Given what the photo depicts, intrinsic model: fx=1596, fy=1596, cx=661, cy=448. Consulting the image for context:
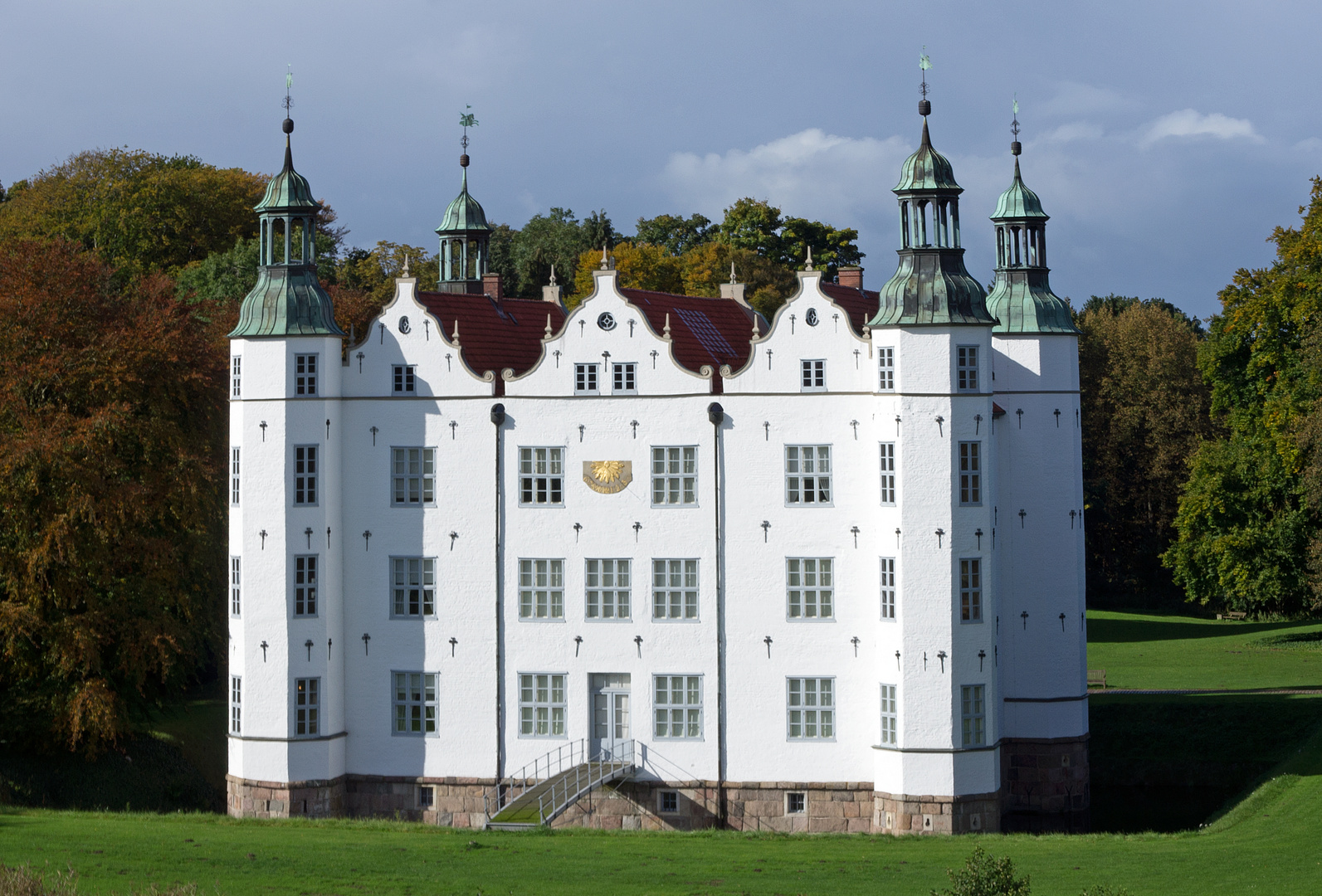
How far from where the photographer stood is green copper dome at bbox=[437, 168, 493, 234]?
48.3 meters

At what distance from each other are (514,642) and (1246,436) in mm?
35930

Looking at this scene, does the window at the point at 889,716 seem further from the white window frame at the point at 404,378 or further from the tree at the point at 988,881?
the tree at the point at 988,881

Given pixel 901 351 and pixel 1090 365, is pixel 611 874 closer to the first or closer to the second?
pixel 901 351

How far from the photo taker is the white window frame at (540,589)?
38969 mm

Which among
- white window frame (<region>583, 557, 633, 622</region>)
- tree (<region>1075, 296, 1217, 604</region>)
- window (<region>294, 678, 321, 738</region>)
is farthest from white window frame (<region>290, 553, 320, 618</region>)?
tree (<region>1075, 296, 1217, 604</region>)

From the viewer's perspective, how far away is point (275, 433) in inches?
1531

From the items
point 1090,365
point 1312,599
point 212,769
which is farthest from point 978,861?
point 1090,365

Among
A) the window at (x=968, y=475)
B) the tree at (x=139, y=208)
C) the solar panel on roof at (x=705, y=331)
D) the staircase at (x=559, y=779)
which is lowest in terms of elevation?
the staircase at (x=559, y=779)

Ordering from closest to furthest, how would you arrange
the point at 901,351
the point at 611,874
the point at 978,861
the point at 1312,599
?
the point at 978,861 < the point at 611,874 < the point at 901,351 < the point at 1312,599

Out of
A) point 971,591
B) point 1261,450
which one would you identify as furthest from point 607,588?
point 1261,450

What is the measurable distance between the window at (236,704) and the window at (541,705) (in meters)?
6.74

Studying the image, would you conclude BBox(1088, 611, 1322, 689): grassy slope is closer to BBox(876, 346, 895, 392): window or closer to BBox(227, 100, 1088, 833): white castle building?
BBox(227, 100, 1088, 833): white castle building

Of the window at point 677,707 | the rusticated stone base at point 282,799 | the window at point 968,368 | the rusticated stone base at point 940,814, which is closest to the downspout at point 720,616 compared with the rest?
the window at point 677,707

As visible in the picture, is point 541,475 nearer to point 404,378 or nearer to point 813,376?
point 404,378
